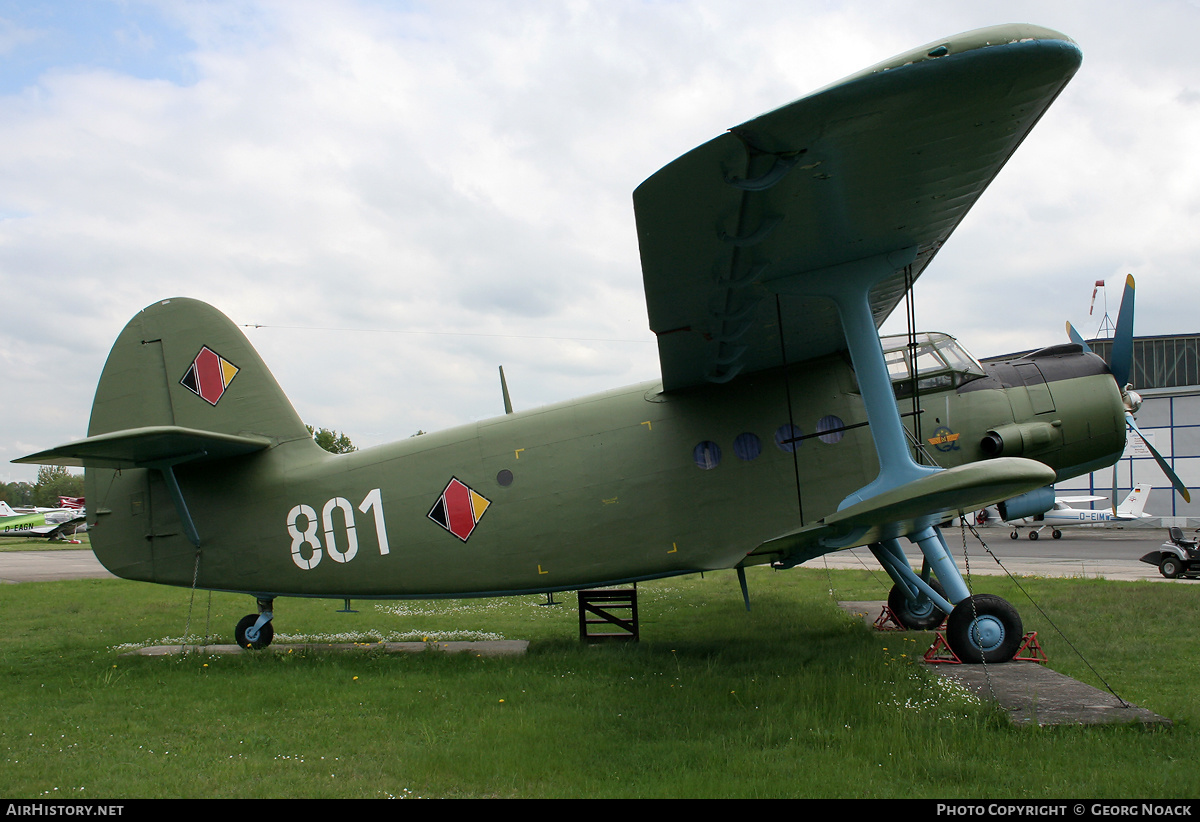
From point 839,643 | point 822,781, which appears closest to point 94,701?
point 822,781

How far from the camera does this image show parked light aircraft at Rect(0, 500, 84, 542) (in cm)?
4541

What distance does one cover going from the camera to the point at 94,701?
247 inches

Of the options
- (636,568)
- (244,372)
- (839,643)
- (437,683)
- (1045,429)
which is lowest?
(839,643)

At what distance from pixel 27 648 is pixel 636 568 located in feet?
25.4

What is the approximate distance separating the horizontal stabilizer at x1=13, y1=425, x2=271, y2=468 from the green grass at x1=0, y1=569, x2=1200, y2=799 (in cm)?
214

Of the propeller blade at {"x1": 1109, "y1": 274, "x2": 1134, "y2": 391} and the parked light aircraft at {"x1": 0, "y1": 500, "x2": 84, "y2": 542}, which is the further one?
the parked light aircraft at {"x1": 0, "y1": 500, "x2": 84, "y2": 542}

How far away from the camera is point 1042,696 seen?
5.64 m

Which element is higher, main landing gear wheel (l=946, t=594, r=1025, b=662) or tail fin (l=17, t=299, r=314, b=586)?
tail fin (l=17, t=299, r=314, b=586)

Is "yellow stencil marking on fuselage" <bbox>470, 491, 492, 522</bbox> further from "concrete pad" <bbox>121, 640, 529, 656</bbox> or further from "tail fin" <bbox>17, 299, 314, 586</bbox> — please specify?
"tail fin" <bbox>17, 299, 314, 586</bbox>

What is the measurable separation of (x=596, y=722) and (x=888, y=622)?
6290 mm

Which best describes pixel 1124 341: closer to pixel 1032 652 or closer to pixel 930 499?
pixel 1032 652

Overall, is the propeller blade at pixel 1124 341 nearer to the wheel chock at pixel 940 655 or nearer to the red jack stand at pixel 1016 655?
the red jack stand at pixel 1016 655

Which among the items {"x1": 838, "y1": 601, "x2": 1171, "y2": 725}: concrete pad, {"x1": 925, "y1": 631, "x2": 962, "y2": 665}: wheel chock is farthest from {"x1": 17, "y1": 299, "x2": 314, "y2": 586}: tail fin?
{"x1": 838, "y1": 601, "x2": 1171, "y2": 725}: concrete pad
